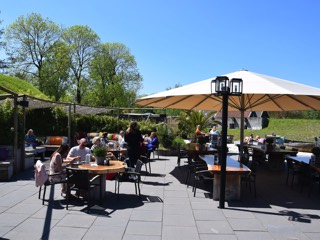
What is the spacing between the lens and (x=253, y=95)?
9.84 meters

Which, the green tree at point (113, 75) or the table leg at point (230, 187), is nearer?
the table leg at point (230, 187)

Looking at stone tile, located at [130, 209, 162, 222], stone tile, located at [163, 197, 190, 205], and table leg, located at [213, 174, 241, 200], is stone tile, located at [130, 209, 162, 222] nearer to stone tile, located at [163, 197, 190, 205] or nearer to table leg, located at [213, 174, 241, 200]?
stone tile, located at [163, 197, 190, 205]

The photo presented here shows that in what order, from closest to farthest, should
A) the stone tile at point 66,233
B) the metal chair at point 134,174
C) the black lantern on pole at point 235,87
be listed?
1. the stone tile at point 66,233
2. the black lantern on pole at point 235,87
3. the metal chair at point 134,174

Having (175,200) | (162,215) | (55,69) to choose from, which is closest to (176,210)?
(162,215)

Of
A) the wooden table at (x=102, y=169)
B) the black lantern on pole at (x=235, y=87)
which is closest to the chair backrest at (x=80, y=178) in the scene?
the wooden table at (x=102, y=169)

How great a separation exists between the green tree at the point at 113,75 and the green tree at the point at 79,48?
858mm

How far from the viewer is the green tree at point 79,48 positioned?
37.8 meters

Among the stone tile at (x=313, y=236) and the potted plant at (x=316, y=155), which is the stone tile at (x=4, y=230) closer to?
the stone tile at (x=313, y=236)

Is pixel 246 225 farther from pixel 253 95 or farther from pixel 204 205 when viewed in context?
pixel 253 95

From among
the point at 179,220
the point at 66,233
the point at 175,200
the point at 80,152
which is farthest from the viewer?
the point at 80,152

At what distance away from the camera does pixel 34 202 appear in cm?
649

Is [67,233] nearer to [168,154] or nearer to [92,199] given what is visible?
[92,199]

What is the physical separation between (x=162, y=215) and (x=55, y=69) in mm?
32639

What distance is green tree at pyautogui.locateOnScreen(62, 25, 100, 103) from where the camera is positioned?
3784 cm
